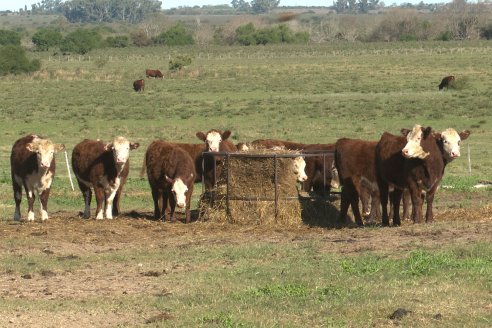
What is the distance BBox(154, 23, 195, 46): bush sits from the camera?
5025 inches

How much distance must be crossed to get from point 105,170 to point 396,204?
5305 millimetres

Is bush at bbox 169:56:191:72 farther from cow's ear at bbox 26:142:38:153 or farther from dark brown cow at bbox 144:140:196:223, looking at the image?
cow's ear at bbox 26:142:38:153

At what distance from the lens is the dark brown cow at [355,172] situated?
18.3 meters

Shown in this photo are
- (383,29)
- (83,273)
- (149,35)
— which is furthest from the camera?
(149,35)

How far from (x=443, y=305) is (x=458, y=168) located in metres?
19.6

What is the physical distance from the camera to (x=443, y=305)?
1003cm

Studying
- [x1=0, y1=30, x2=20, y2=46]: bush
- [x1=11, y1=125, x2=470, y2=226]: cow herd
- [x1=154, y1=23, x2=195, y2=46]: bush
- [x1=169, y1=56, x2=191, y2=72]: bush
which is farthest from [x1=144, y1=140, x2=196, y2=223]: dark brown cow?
[x1=154, y1=23, x2=195, y2=46]: bush

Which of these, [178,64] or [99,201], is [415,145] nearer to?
[99,201]

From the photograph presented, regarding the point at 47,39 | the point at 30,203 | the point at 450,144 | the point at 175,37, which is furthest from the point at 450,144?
the point at 175,37

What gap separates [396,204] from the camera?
17.4 meters

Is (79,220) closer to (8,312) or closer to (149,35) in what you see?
(8,312)

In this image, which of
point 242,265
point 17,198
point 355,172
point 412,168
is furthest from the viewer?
point 17,198

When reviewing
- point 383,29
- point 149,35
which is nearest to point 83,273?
point 383,29

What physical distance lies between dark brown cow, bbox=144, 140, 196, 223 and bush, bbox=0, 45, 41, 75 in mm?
60092
